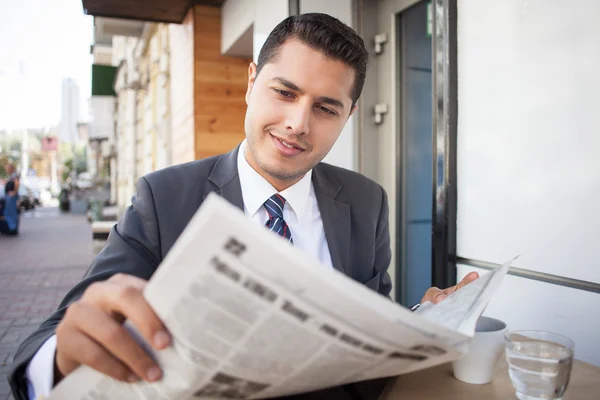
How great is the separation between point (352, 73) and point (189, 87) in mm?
4152

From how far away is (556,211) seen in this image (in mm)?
1598

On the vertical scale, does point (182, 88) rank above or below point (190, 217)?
above

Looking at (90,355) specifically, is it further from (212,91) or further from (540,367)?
(212,91)

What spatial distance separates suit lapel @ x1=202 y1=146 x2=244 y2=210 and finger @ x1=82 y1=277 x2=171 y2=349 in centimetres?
87

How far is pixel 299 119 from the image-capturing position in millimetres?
1520

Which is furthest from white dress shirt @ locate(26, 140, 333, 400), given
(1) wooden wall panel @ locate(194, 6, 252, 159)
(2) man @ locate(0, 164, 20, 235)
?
(2) man @ locate(0, 164, 20, 235)

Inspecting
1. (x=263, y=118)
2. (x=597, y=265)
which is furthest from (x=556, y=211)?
(x=263, y=118)

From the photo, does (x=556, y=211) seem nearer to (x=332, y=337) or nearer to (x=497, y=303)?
(x=497, y=303)

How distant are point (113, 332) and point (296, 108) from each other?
100cm

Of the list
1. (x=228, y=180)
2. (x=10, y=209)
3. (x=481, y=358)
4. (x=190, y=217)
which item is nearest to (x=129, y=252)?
(x=190, y=217)

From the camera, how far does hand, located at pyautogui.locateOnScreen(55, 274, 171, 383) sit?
662 mm

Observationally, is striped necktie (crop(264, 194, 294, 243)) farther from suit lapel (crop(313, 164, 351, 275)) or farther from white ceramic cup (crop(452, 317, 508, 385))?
white ceramic cup (crop(452, 317, 508, 385))

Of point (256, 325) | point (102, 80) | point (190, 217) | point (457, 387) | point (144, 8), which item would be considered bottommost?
point (457, 387)

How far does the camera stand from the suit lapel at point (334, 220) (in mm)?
1719
